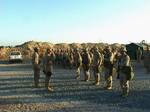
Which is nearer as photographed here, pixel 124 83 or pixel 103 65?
pixel 124 83

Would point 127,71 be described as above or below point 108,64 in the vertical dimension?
below

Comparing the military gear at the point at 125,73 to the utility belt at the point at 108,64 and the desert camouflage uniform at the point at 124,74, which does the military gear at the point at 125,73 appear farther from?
the utility belt at the point at 108,64

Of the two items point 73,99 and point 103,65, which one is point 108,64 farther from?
point 73,99

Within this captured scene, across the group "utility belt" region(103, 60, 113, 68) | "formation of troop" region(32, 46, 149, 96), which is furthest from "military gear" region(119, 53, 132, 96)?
"utility belt" region(103, 60, 113, 68)

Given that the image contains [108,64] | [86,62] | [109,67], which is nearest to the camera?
[109,67]

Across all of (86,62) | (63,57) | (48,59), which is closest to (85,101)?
(48,59)

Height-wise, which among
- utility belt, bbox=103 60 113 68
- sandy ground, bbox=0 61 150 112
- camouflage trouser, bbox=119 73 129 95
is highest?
utility belt, bbox=103 60 113 68

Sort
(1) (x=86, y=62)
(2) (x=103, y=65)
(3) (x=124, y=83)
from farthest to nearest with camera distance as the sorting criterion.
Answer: (1) (x=86, y=62) < (2) (x=103, y=65) < (3) (x=124, y=83)

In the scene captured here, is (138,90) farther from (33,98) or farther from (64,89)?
(33,98)

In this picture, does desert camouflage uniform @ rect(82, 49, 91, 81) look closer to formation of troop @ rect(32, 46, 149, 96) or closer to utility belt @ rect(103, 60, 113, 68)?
formation of troop @ rect(32, 46, 149, 96)

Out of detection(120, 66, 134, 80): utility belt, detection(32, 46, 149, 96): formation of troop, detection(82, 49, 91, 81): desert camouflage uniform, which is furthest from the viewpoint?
detection(82, 49, 91, 81): desert camouflage uniform

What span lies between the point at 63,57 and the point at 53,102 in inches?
1074

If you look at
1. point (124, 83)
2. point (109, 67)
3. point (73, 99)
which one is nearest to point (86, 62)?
point (109, 67)

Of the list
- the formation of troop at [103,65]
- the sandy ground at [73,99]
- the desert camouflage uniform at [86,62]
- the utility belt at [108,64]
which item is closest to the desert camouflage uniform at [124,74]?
the formation of troop at [103,65]
